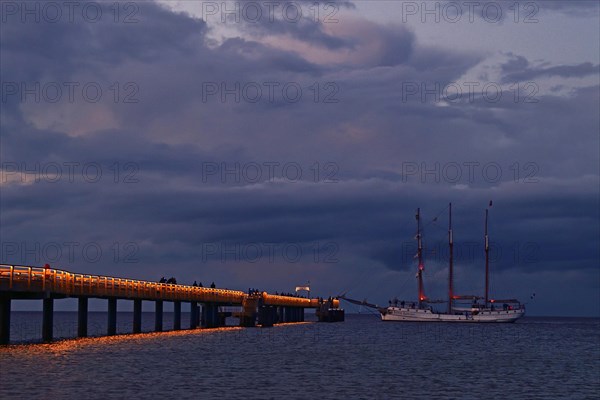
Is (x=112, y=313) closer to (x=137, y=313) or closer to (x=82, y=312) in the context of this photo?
(x=137, y=313)

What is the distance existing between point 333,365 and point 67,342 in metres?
24.4

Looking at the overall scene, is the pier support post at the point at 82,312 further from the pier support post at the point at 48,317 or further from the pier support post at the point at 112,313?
the pier support post at the point at 48,317

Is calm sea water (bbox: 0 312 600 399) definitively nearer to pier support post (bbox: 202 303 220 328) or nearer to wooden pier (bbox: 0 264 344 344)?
wooden pier (bbox: 0 264 344 344)

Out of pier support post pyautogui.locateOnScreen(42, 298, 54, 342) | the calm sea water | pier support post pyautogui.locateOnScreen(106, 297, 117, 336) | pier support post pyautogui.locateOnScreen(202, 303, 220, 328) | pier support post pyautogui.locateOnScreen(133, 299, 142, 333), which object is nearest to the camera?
the calm sea water

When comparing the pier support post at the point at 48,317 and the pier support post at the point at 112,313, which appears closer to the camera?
the pier support post at the point at 48,317

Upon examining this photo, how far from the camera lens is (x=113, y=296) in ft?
273

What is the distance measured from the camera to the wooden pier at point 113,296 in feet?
212

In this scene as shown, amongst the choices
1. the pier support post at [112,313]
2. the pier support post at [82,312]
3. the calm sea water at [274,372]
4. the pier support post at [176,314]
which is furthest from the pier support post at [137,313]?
the pier support post at [176,314]

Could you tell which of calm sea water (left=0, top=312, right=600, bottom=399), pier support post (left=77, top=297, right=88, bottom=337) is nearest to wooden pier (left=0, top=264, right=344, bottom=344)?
pier support post (left=77, top=297, right=88, bottom=337)

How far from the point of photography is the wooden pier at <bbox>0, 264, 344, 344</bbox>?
64562 millimetres

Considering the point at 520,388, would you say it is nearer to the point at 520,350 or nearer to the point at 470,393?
the point at 470,393

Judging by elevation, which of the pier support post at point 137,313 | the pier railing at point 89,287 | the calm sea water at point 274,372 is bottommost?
the calm sea water at point 274,372

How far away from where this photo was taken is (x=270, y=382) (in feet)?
178

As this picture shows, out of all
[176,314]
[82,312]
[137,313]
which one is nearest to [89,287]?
[82,312]
